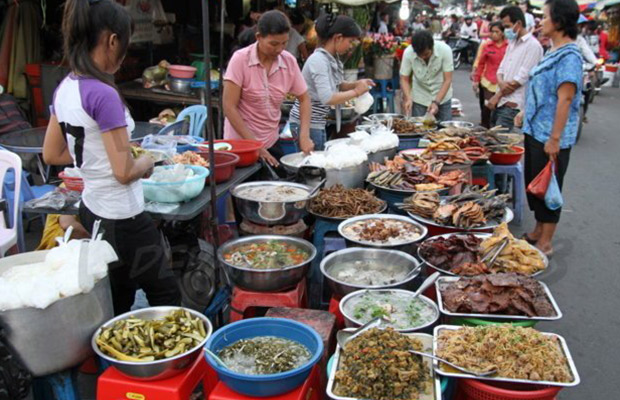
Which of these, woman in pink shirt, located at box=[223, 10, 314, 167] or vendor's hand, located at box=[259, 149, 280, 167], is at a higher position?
woman in pink shirt, located at box=[223, 10, 314, 167]

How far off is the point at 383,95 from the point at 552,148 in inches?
238

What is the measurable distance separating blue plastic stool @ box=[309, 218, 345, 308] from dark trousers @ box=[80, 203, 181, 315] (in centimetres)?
98

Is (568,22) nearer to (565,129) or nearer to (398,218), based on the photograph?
(565,129)

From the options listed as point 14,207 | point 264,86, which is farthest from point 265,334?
point 264,86

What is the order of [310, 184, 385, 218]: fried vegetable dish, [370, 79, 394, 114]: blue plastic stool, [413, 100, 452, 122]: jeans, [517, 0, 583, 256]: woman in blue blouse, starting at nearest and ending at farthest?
1. [310, 184, 385, 218]: fried vegetable dish
2. [517, 0, 583, 256]: woman in blue blouse
3. [413, 100, 452, 122]: jeans
4. [370, 79, 394, 114]: blue plastic stool

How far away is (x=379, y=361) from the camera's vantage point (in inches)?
73.7

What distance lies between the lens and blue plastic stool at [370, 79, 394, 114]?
988 centimetres

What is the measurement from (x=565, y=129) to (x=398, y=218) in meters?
1.90

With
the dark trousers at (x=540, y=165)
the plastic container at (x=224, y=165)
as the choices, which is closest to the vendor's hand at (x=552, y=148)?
the dark trousers at (x=540, y=165)

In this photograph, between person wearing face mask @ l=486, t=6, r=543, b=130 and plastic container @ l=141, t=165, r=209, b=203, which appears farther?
person wearing face mask @ l=486, t=6, r=543, b=130

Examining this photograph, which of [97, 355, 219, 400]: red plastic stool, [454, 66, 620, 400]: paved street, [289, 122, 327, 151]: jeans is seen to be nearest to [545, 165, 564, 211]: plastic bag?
[454, 66, 620, 400]: paved street

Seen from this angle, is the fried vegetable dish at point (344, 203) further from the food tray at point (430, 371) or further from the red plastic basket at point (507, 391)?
the red plastic basket at point (507, 391)

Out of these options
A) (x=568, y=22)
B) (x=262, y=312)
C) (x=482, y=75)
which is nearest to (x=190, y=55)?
(x=482, y=75)

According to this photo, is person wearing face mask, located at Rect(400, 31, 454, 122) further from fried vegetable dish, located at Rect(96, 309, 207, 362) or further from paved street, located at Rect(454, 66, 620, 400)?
fried vegetable dish, located at Rect(96, 309, 207, 362)
